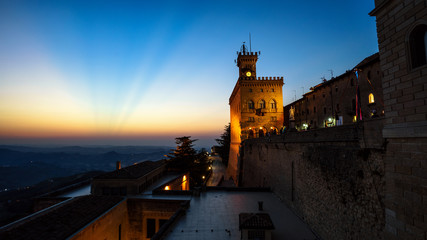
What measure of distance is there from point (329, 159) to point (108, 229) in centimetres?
1422

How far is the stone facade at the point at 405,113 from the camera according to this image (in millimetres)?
4551

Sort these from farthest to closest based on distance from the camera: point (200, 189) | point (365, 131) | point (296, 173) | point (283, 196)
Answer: point (200, 189) → point (283, 196) → point (296, 173) → point (365, 131)

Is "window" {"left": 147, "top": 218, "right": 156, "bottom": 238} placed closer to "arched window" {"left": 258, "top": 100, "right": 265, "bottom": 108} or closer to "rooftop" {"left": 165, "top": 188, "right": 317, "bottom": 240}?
"rooftop" {"left": 165, "top": 188, "right": 317, "bottom": 240}

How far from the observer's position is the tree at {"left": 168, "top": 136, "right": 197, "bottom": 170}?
29.0 metres

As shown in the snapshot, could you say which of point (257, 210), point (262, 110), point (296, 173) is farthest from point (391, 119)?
point (262, 110)

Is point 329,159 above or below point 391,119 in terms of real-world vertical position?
below

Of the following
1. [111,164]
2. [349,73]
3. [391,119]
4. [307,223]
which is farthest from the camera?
[111,164]

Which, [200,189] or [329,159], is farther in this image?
[200,189]

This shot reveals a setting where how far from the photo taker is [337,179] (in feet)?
26.6

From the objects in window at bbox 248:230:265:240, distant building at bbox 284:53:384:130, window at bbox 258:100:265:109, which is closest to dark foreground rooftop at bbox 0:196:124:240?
window at bbox 248:230:265:240

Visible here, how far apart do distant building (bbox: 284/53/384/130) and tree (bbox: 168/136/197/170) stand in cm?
1606

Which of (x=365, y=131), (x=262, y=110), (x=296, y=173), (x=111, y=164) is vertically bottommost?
(x=111, y=164)

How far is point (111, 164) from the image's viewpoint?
600 feet

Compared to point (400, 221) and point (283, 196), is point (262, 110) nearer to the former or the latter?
point (283, 196)
